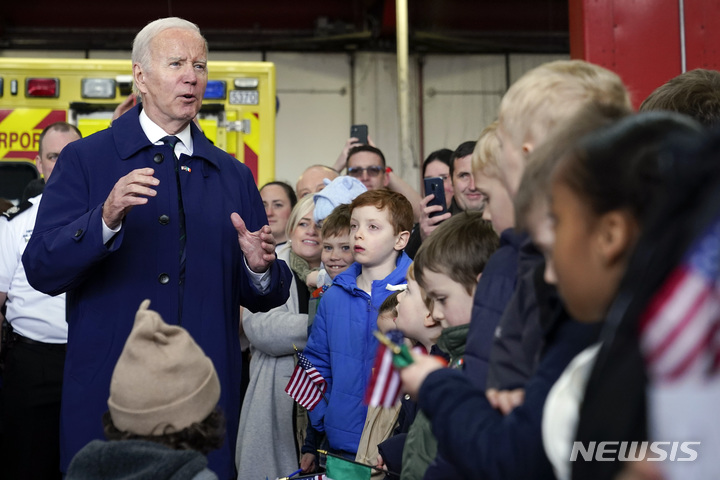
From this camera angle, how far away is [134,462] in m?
1.86

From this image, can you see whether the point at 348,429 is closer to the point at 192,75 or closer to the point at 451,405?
the point at 192,75

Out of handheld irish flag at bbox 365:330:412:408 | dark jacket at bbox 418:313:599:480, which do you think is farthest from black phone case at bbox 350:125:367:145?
dark jacket at bbox 418:313:599:480

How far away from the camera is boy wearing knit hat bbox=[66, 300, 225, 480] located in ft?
6.09

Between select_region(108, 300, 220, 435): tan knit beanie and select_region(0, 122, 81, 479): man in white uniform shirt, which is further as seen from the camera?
select_region(0, 122, 81, 479): man in white uniform shirt

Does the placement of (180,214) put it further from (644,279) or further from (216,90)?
(216,90)

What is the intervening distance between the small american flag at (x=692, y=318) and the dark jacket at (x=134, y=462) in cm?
114

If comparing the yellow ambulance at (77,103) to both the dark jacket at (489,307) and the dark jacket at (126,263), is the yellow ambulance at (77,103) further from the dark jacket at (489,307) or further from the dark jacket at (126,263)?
the dark jacket at (489,307)

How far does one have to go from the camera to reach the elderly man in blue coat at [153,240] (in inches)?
108

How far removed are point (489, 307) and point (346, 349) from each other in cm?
190

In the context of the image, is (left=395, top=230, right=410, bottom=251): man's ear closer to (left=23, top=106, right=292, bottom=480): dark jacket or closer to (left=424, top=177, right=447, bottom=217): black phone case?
(left=424, top=177, right=447, bottom=217): black phone case

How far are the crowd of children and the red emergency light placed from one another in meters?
3.77

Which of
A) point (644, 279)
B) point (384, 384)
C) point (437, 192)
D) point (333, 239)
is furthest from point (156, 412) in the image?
point (333, 239)

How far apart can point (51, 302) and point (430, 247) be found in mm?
2474

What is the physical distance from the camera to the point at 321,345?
12.7 feet
